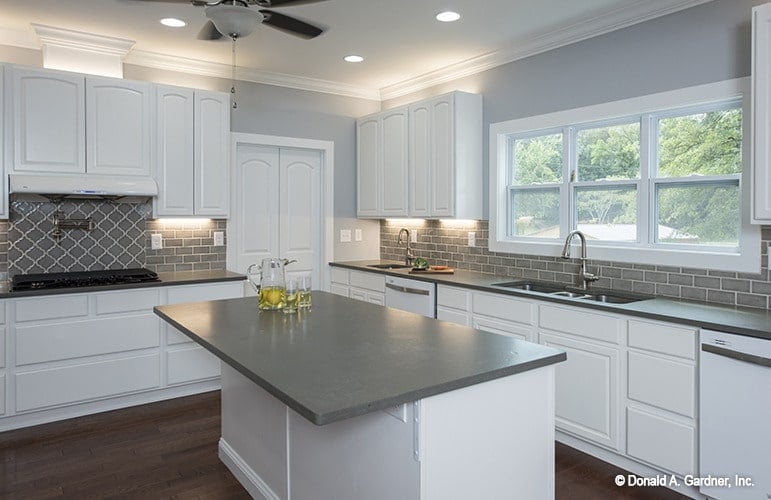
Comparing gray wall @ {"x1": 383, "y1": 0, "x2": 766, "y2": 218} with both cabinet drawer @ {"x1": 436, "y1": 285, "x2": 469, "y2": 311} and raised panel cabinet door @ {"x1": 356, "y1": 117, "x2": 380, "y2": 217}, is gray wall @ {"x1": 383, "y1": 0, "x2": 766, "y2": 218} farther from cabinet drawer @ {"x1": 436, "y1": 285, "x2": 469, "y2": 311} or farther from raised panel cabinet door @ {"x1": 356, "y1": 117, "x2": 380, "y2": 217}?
raised panel cabinet door @ {"x1": 356, "y1": 117, "x2": 380, "y2": 217}

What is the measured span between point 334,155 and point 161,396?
275cm

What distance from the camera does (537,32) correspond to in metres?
3.82

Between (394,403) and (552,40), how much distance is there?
10.9 ft

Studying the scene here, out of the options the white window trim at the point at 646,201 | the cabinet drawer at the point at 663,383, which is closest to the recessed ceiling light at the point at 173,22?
the white window trim at the point at 646,201

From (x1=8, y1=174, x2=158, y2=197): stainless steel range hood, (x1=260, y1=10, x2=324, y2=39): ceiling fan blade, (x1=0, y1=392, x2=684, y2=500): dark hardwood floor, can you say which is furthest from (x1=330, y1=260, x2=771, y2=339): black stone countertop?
(x1=8, y1=174, x2=158, y2=197): stainless steel range hood

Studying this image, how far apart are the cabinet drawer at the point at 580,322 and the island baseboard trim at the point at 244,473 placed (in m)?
1.83

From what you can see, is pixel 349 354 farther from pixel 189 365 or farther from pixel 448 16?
pixel 189 365

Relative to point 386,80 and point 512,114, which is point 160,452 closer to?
point 512,114

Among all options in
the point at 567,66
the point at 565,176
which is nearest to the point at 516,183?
the point at 565,176

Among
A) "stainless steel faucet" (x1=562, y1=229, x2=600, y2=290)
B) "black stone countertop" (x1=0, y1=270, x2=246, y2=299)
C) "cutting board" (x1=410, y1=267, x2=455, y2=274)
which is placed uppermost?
"stainless steel faucet" (x1=562, y1=229, x2=600, y2=290)

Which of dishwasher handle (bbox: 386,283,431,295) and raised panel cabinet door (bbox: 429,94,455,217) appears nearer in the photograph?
dishwasher handle (bbox: 386,283,431,295)

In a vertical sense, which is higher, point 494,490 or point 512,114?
point 512,114

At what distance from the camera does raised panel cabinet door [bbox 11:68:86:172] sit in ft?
11.8

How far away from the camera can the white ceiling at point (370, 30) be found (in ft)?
11.0
